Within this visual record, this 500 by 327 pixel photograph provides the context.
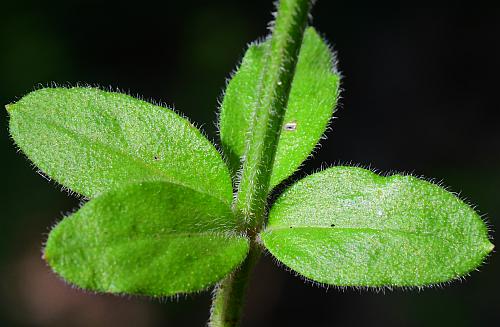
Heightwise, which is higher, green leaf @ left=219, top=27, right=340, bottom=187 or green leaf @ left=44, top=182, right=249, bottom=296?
green leaf @ left=219, top=27, right=340, bottom=187

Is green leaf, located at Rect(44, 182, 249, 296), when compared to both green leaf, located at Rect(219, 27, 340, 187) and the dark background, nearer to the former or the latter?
green leaf, located at Rect(219, 27, 340, 187)

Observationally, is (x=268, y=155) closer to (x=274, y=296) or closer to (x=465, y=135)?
(x=274, y=296)

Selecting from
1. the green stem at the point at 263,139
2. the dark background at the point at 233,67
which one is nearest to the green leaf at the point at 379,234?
the green stem at the point at 263,139

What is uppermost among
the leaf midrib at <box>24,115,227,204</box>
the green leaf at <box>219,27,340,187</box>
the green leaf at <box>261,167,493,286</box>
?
the green leaf at <box>219,27,340,187</box>

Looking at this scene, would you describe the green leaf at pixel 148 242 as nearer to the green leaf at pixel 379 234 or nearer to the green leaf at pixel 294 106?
the green leaf at pixel 379 234

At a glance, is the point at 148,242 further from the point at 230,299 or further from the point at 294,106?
the point at 294,106

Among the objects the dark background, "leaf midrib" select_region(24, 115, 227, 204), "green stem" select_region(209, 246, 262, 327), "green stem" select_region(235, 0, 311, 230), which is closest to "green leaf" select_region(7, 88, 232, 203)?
"leaf midrib" select_region(24, 115, 227, 204)
